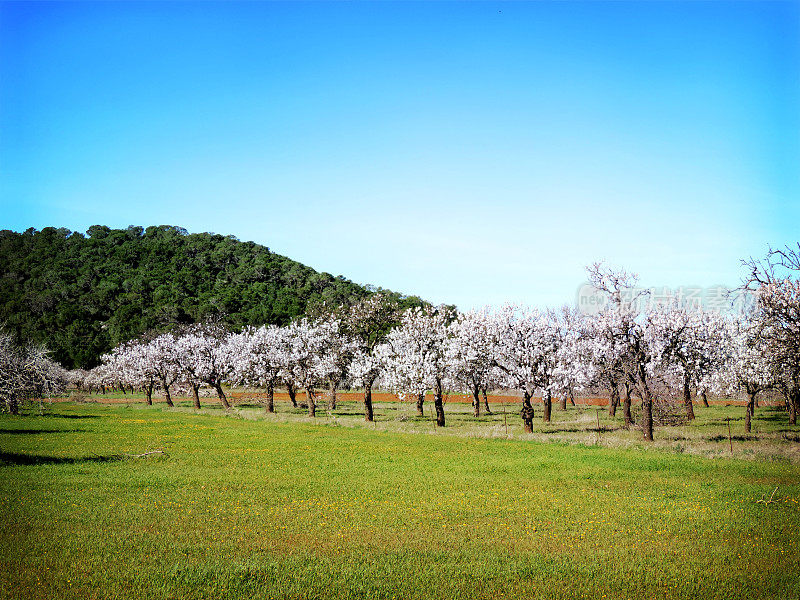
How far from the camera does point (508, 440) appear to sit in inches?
1646

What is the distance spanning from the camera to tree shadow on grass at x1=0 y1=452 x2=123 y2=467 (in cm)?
2852

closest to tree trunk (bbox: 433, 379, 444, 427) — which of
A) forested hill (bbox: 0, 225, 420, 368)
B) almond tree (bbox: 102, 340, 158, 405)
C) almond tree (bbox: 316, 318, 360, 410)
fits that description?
almond tree (bbox: 316, 318, 360, 410)

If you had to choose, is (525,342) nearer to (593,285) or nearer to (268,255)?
(593,285)

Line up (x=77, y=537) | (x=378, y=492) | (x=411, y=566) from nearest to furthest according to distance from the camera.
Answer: (x=411, y=566), (x=77, y=537), (x=378, y=492)

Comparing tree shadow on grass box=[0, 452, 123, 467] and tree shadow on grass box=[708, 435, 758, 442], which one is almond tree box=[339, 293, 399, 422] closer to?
tree shadow on grass box=[708, 435, 758, 442]

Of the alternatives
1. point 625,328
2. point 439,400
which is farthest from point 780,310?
point 439,400

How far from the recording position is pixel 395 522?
61.0ft

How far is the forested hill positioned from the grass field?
92837mm

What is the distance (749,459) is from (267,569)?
2960 centimetres

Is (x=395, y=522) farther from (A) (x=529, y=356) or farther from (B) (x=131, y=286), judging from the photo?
Answer: (B) (x=131, y=286)

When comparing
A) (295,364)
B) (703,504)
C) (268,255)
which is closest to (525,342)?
(703,504)

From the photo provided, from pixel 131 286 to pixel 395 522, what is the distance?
5187 inches

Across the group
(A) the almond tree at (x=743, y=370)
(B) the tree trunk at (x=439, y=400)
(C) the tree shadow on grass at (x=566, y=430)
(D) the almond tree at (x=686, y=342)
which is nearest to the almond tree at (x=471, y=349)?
(B) the tree trunk at (x=439, y=400)

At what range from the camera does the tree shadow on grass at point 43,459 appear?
2852 cm
